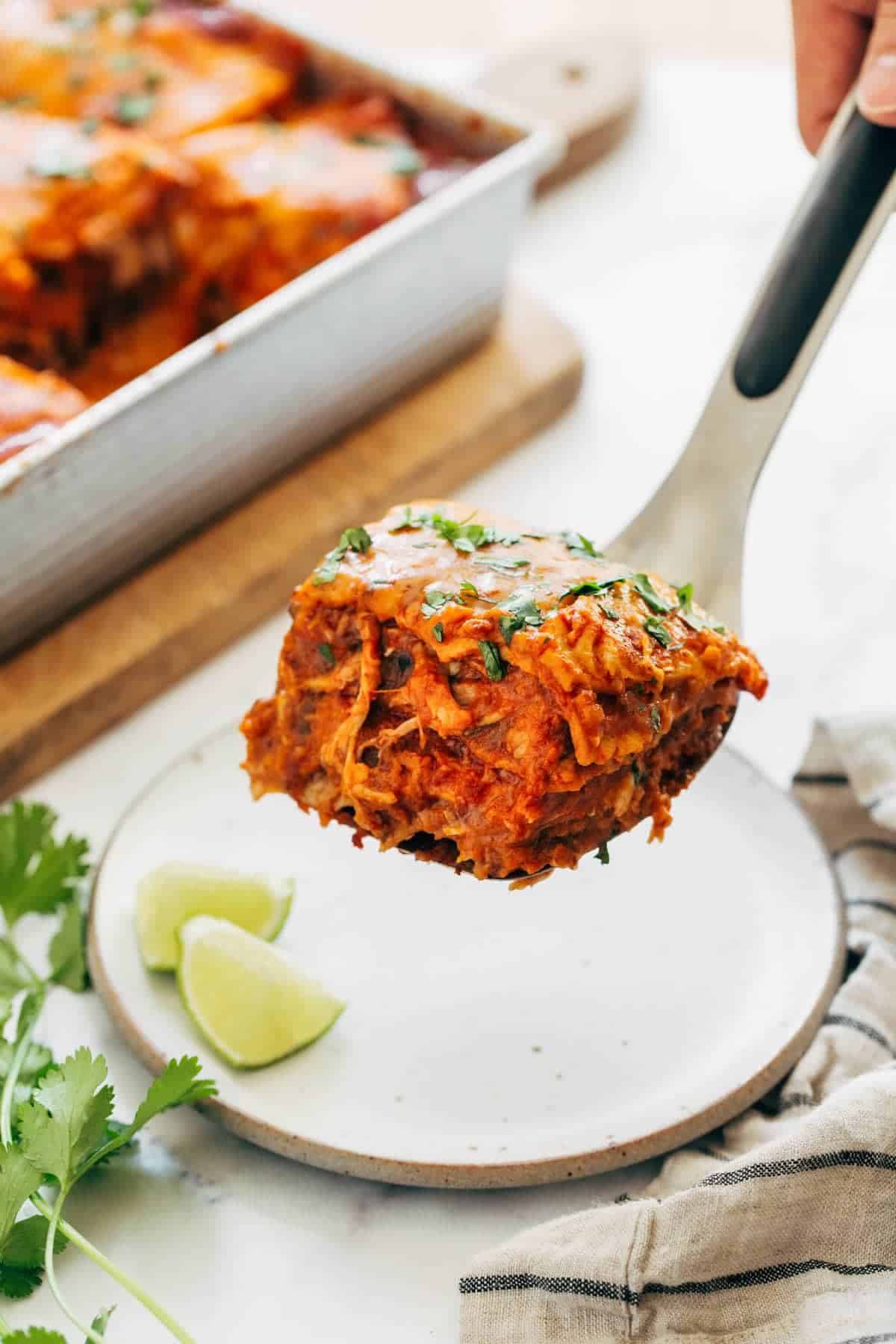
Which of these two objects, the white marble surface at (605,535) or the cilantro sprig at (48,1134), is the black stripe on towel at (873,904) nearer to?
the white marble surface at (605,535)

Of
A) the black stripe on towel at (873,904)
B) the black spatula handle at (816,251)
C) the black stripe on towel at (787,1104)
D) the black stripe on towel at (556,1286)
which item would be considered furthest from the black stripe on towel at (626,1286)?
the black spatula handle at (816,251)

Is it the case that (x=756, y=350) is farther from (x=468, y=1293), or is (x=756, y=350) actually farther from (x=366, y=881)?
(x=468, y=1293)

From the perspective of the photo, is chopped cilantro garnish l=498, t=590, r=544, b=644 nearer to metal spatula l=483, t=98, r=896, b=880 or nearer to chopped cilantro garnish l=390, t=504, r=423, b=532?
chopped cilantro garnish l=390, t=504, r=423, b=532

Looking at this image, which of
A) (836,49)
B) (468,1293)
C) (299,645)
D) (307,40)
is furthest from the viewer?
(307,40)

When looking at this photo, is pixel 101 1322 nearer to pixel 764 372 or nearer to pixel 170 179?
pixel 764 372

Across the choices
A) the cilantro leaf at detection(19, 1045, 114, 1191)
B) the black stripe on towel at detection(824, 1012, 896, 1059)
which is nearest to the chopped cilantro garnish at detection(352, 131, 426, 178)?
the black stripe on towel at detection(824, 1012, 896, 1059)

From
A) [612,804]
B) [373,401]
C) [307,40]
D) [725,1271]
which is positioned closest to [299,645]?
[612,804]

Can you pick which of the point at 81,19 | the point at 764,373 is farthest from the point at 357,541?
the point at 81,19
